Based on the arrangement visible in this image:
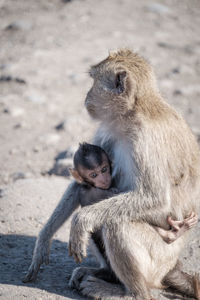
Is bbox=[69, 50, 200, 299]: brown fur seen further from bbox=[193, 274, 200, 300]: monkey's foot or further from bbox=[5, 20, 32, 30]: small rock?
bbox=[5, 20, 32, 30]: small rock

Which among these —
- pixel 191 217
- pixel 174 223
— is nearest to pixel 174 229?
pixel 174 223

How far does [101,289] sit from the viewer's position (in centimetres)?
370

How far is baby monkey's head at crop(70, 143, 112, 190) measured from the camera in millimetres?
3896

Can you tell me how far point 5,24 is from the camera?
37.0ft

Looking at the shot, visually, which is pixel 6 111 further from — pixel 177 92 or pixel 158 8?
pixel 158 8

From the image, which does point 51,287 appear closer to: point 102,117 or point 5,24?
point 102,117

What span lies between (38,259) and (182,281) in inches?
47.9

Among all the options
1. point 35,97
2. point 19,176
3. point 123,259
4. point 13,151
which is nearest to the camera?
point 123,259

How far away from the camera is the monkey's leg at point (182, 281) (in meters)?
3.77

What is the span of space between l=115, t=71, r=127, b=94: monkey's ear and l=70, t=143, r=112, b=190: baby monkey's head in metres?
0.59

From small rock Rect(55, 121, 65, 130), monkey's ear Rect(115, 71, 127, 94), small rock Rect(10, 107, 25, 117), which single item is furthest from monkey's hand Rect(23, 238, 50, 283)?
small rock Rect(10, 107, 25, 117)

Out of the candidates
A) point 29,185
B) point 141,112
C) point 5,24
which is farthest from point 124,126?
point 5,24

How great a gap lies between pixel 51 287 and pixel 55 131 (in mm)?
3985

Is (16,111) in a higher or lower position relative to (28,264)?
lower
